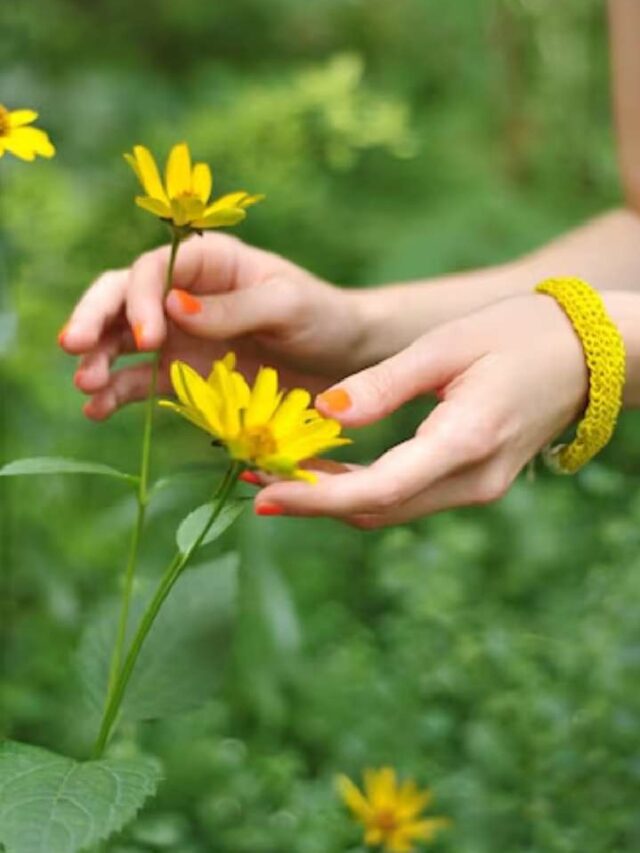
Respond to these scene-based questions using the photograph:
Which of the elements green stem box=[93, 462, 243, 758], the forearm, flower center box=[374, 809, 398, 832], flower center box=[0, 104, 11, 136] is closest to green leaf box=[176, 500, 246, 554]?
green stem box=[93, 462, 243, 758]

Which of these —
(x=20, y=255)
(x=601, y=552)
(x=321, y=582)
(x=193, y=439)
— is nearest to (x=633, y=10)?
(x=20, y=255)

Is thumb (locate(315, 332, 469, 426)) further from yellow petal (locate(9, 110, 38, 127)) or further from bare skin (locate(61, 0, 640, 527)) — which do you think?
yellow petal (locate(9, 110, 38, 127))

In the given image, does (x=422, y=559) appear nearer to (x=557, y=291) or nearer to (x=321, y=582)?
(x=321, y=582)

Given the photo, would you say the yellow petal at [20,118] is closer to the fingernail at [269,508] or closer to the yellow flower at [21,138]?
the yellow flower at [21,138]

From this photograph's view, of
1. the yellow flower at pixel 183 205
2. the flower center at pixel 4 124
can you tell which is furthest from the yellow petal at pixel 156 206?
the flower center at pixel 4 124

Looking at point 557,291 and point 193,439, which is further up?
point 557,291

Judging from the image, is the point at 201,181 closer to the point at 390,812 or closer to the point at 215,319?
the point at 215,319
